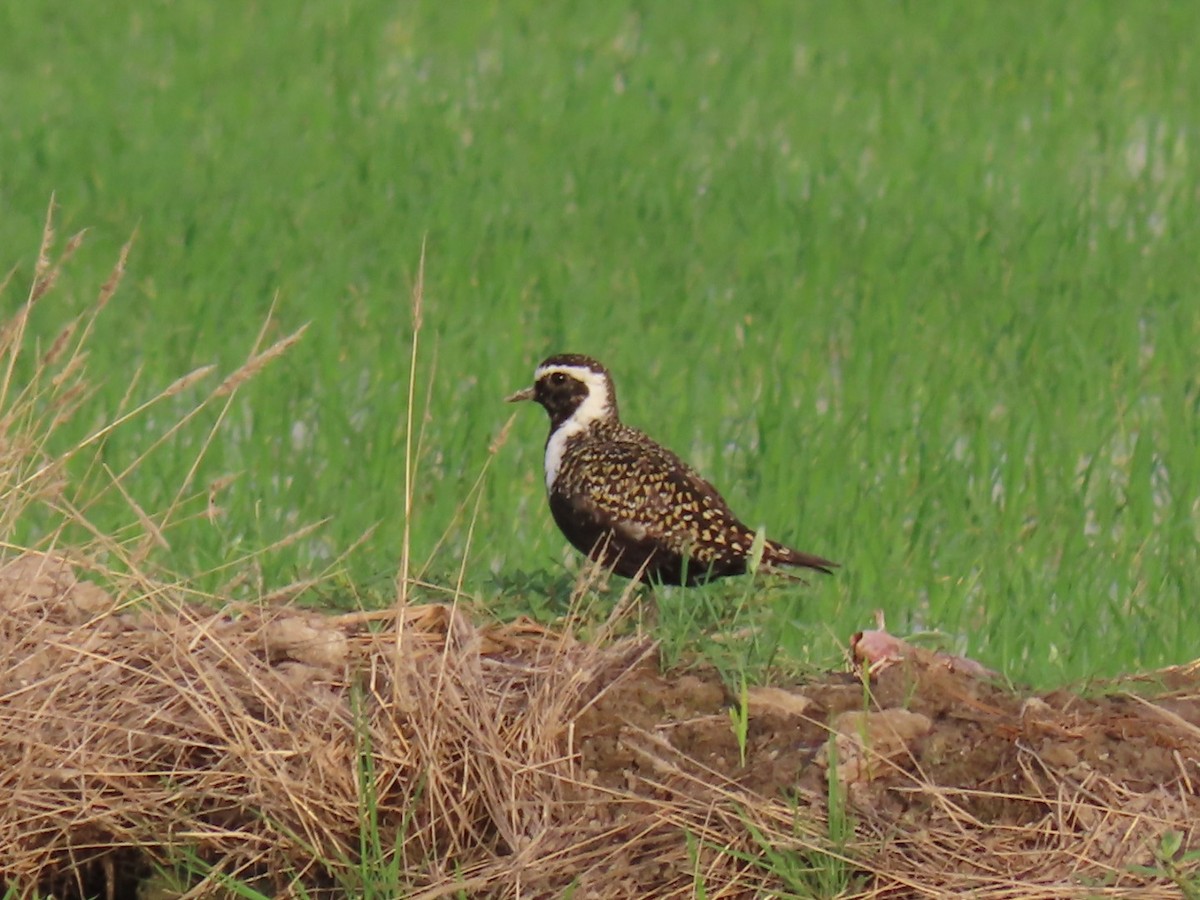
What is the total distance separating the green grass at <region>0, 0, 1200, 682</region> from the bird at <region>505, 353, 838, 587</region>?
203 mm

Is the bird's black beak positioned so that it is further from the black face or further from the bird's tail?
the bird's tail

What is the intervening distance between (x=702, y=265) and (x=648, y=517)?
13.9ft

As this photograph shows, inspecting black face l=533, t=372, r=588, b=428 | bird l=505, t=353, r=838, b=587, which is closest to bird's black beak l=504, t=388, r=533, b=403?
black face l=533, t=372, r=588, b=428

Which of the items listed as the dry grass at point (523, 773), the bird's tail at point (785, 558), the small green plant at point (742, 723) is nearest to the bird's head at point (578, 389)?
the bird's tail at point (785, 558)

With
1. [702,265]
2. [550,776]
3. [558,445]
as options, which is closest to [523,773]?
[550,776]

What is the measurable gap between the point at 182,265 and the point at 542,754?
5.49m

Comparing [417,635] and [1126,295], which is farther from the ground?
[417,635]

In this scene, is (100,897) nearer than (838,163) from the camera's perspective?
Yes

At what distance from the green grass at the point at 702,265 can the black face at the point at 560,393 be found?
500mm

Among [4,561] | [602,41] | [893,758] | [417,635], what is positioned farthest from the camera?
[602,41]

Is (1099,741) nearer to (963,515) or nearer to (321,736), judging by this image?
(321,736)

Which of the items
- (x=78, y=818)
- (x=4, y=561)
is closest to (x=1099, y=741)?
(x=78, y=818)

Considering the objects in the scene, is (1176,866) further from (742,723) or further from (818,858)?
(742,723)

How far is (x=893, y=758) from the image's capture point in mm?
4434
